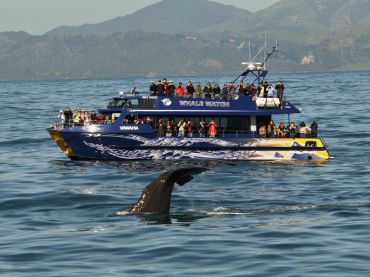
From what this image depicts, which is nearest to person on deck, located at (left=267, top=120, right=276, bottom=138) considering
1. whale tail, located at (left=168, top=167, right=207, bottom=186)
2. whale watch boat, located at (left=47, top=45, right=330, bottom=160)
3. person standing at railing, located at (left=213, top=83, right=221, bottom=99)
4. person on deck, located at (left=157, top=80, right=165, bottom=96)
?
whale watch boat, located at (left=47, top=45, right=330, bottom=160)

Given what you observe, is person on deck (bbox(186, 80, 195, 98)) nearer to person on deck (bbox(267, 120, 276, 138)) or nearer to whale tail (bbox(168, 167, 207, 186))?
person on deck (bbox(267, 120, 276, 138))

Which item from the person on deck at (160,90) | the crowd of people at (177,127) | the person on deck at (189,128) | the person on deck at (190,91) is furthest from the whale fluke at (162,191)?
the person on deck at (190,91)

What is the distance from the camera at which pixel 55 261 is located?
947 inches

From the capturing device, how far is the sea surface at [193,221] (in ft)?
77.8

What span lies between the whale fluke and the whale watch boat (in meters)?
22.5

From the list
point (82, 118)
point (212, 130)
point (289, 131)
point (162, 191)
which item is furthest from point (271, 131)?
point (162, 191)

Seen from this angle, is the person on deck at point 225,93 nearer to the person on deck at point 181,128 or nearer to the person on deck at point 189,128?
the person on deck at point 189,128

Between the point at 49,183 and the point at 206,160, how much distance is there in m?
12.6

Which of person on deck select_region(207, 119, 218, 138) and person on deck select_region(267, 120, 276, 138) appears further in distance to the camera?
person on deck select_region(267, 120, 276, 138)

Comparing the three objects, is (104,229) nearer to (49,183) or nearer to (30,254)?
(30,254)

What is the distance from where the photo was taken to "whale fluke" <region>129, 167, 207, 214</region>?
86.2ft

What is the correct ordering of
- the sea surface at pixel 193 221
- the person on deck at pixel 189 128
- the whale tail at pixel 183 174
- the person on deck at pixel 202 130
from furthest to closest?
1. the person on deck at pixel 202 130
2. the person on deck at pixel 189 128
3. the whale tail at pixel 183 174
4. the sea surface at pixel 193 221

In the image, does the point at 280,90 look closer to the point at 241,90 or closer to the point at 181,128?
the point at 241,90

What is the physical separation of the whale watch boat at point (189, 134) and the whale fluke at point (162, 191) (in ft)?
73.9
